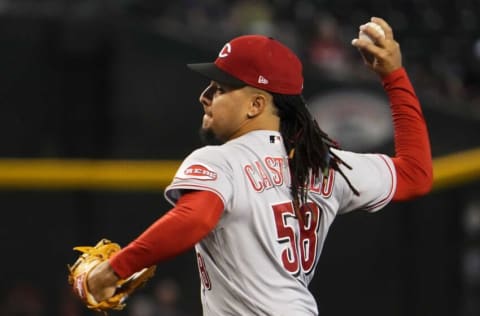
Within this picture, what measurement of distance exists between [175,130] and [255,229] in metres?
5.31

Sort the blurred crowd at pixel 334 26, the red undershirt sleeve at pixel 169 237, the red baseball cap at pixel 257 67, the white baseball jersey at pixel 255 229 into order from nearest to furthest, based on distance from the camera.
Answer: the red undershirt sleeve at pixel 169 237 < the white baseball jersey at pixel 255 229 < the red baseball cap at pixel 257 67 < the blurred crowd at pixel 334 26

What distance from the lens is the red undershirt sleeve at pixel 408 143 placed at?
3.21 metres

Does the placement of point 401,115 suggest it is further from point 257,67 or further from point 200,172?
point 200,172

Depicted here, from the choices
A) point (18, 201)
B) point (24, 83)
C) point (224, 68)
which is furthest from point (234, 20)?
point (224, 68)

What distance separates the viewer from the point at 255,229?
2832mm

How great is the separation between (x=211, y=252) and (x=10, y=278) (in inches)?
188

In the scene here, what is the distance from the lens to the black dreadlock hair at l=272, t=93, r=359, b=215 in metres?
2.95

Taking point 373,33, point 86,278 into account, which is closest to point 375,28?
point 373,33

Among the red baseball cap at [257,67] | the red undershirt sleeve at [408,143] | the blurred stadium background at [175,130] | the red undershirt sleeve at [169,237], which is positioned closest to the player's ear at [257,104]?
the red baseball cap at [257,67]

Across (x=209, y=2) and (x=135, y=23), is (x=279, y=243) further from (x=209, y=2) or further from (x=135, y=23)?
(x=209, y=2)

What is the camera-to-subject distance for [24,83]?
8.14 metres

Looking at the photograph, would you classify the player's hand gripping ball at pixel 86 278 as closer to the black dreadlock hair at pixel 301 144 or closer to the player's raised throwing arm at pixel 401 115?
the black dreadlock hair at pixel 301 144

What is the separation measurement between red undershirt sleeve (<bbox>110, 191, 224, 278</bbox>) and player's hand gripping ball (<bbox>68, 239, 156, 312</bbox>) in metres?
0.07

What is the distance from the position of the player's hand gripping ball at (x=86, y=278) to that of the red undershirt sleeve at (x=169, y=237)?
7cm
